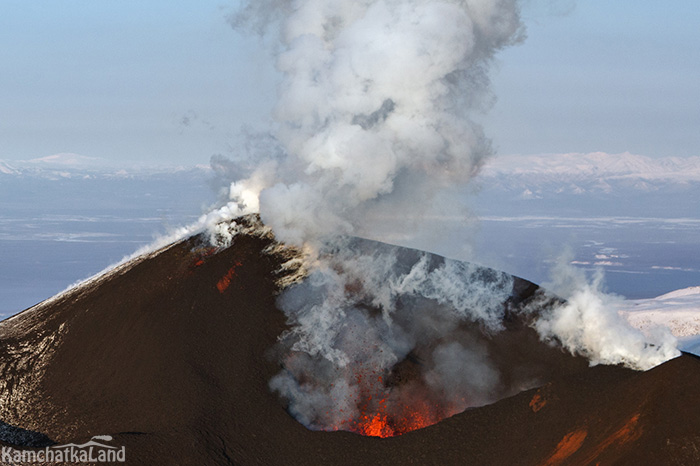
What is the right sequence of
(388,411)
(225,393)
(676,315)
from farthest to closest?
(676,315) < (388,411) < (225,393)

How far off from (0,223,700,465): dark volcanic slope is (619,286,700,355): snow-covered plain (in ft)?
257

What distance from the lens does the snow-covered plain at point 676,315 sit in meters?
127

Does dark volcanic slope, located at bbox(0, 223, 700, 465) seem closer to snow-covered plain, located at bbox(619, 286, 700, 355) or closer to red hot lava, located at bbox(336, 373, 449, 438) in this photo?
red hot lava, located at bbox(336, 373, 449, 438)

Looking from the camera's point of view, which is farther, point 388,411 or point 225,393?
point 388,411

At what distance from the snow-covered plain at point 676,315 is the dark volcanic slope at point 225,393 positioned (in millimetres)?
78297

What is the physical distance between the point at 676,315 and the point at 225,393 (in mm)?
124019

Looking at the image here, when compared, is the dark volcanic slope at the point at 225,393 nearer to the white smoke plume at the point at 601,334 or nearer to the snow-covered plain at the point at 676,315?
the white smoke plume at the point at 601,334

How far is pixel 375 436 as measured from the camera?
43.5 metres

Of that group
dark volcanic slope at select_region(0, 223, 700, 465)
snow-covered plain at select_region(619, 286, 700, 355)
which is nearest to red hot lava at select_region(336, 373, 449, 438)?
dark volcanic slope at select_region(0, 223, 700, 465)

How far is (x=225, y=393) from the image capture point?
45.7 meters

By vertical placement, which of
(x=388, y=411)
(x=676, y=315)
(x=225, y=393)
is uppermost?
(x=676, y=315)

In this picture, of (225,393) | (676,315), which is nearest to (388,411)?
(225,393)

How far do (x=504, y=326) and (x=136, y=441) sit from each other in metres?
26.6

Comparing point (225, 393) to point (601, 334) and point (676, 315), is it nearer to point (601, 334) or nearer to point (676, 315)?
point (601, 334)
